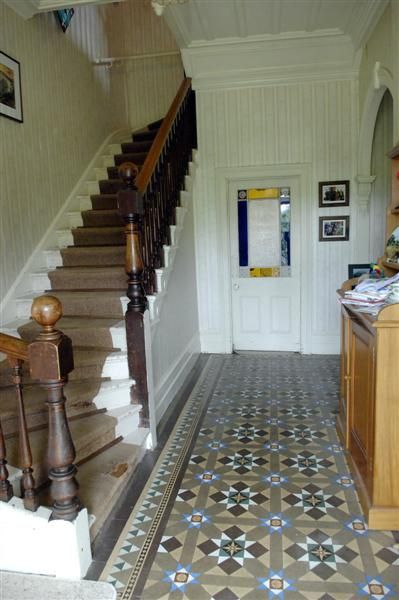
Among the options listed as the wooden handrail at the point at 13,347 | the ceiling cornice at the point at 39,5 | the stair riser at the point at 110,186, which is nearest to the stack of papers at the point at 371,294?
the wooden handrail at the point at 13,347

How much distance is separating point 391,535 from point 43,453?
193cm

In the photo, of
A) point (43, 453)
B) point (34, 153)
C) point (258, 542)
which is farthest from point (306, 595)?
point (34, 153)

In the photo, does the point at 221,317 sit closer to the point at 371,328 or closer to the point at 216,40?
the point at 216,40

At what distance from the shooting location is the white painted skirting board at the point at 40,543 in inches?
81.4

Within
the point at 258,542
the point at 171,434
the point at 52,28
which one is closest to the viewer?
the point at 258,542

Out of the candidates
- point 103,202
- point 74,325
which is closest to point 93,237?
point 103,202

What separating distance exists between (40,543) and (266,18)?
489 cm

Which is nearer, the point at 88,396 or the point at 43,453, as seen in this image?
the point at 43,453

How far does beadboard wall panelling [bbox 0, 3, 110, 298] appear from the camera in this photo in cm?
390

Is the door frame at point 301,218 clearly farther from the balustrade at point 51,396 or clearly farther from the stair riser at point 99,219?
the balustrade at point 51,396

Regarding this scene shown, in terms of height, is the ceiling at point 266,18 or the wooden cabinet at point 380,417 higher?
the ceiling at point 266,18

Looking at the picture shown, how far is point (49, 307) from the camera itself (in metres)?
1.83

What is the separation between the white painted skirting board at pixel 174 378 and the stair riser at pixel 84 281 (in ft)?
3.29

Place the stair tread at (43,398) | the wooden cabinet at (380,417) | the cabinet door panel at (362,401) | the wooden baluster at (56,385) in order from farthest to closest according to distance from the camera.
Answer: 1. the stair tread at (43,398)
2. the cabinet door panel at (362,401)
3. the wooden cabinet at (380,417)
4. the wooden baluster at (56,385)
